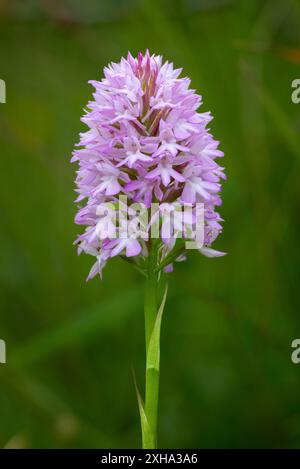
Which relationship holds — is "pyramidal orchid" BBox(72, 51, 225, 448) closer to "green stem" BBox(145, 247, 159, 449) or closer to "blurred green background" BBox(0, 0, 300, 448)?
"green stem" BBox(145, 247, 159, 449)

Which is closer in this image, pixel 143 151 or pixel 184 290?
pixel 143 151

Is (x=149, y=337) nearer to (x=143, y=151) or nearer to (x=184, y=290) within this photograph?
(x=143, y=151)

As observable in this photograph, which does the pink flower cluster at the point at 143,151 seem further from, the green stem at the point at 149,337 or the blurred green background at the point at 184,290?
the blurred green background at the point at 184,290

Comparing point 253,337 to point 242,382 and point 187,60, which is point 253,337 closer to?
point 242,382

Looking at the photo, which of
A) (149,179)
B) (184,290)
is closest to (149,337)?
(149,179)

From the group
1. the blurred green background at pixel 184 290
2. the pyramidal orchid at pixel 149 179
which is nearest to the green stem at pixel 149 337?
the pyramidal orchid at pixel 149 179

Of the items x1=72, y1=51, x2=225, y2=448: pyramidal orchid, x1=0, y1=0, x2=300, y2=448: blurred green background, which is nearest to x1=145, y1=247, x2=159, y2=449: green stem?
x1=72, y1=51, x2=225, y2=448: pyramidal orchid
